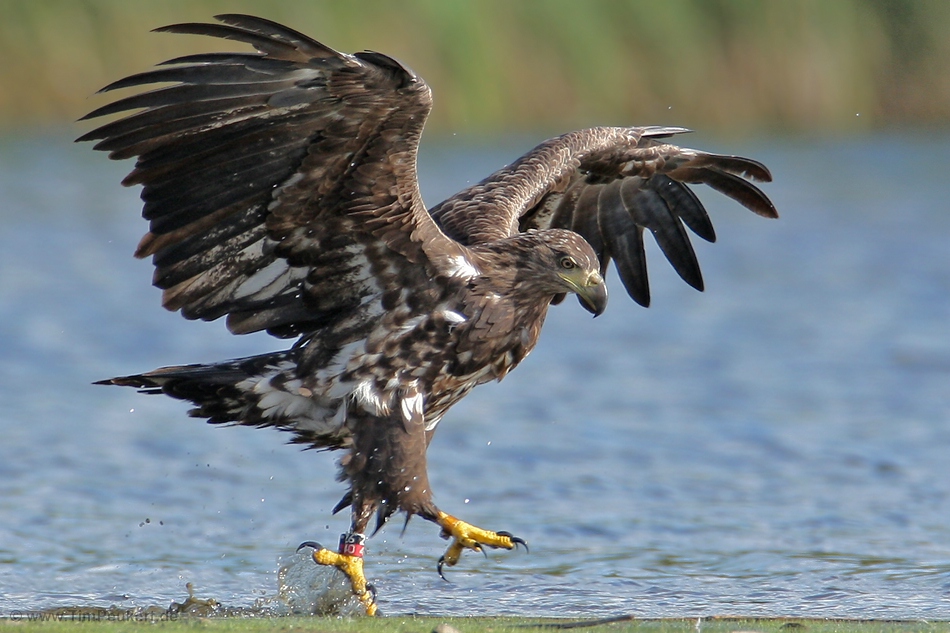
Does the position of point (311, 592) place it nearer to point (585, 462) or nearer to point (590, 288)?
point (590, 288)

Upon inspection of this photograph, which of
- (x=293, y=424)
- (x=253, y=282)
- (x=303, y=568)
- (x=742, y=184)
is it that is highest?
(x=742, y=184)

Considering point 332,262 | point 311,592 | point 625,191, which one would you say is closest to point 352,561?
point 311,592

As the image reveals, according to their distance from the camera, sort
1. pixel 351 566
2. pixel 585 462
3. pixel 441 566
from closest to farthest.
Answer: pixel 351 566 → pixel 441 566 → pixel 585 462

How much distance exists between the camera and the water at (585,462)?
6246mm

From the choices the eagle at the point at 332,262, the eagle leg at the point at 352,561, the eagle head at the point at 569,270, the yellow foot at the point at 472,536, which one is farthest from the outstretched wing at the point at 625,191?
the eagle leg at the point at 352,561

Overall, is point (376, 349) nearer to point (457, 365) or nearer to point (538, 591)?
point (457, 365)

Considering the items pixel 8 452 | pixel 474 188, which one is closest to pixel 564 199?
pixel 474 188

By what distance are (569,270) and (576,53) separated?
19.2 m

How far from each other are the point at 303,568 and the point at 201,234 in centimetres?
143

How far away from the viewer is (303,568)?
233 inches

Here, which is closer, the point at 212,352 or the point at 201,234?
the point at 201,234

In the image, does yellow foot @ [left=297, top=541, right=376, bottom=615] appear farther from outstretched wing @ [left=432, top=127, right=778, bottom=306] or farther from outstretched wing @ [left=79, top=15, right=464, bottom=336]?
outstretched wing @ [left=432, top=127, right=778, bottom=306]

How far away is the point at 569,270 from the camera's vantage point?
Answer: 598cm

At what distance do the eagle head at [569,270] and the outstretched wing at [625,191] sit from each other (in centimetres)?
84
